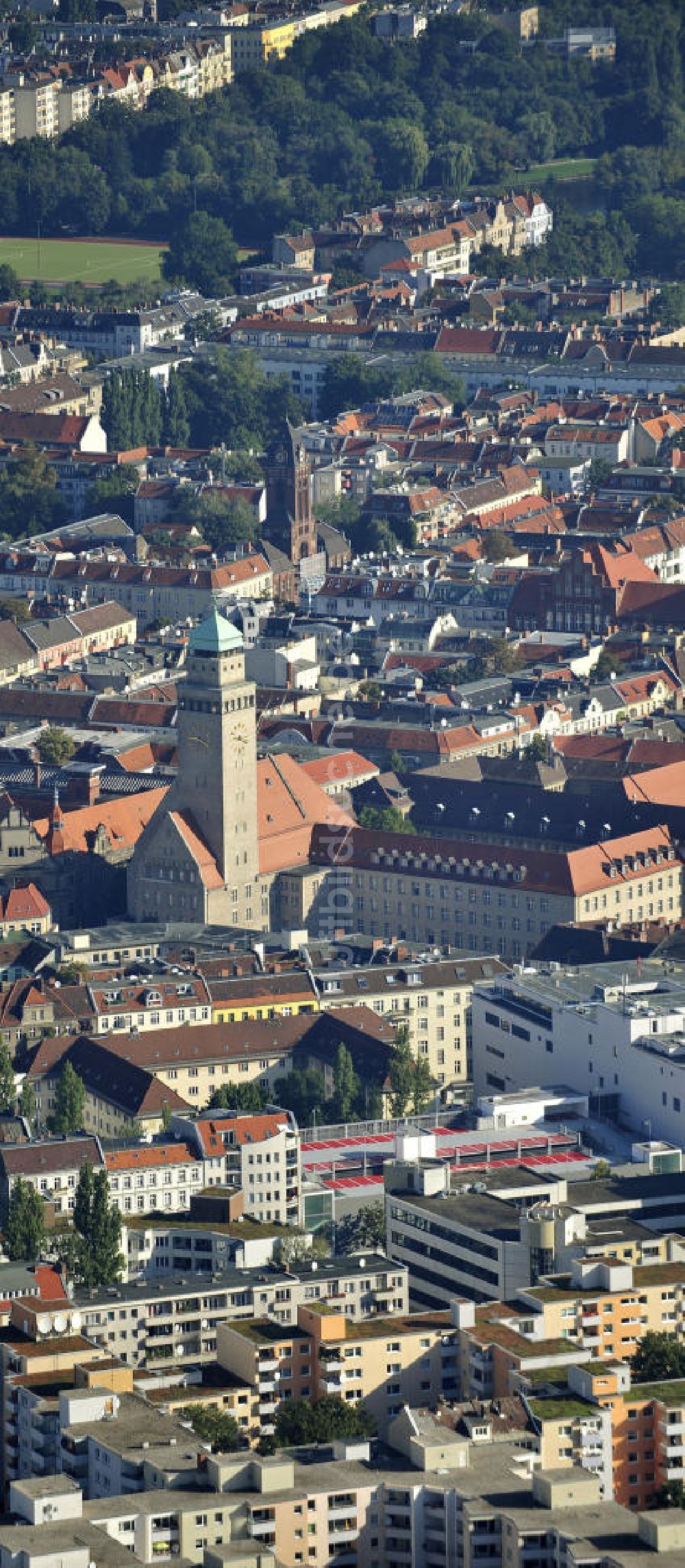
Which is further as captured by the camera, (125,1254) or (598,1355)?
(125,1254)

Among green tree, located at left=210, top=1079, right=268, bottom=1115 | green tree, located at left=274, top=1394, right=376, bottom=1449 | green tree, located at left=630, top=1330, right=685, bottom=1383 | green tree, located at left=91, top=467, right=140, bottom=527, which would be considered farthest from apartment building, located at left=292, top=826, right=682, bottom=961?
green tree, located at left=91, top=467, right=140, bottom=527

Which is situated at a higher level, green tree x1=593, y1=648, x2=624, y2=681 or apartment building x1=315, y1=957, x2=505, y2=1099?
green tree x1=593, y1=648, x2=624, y2=681

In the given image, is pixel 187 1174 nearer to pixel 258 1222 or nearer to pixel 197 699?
pixel 258 1222

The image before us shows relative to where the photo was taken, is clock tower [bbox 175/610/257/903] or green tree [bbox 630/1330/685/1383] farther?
clock tower [bbox 175/610/257/903]

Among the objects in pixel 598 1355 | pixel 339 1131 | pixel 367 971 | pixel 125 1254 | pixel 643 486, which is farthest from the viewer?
pixel 643 486

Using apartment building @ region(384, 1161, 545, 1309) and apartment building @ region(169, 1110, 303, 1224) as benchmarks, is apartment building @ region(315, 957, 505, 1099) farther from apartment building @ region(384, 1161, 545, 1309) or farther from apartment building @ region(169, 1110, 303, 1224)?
apartment building @ region(384, 1161, 545, 1309)

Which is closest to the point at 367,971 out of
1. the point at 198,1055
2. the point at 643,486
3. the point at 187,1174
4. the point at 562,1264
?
the point at 198,1055

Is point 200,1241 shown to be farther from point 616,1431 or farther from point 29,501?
point 29,501
